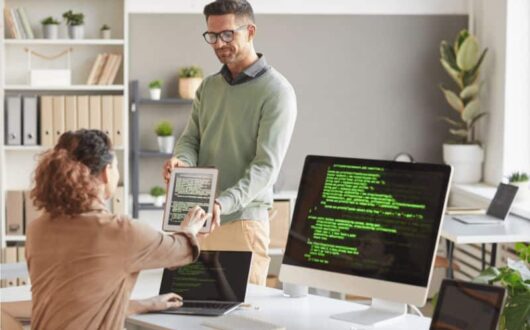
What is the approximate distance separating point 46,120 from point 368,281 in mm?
3640

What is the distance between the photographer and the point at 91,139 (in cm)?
230

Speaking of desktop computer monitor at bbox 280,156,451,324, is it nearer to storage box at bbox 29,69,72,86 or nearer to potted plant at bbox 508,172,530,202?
potted plant at bbox 508,172,530,202

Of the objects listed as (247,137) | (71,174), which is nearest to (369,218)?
(247,137)

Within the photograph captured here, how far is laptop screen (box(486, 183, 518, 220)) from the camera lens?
15.9 feet

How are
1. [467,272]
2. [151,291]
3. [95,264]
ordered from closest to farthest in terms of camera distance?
1. [95,264]
2. [151,291]
3. [467,272]

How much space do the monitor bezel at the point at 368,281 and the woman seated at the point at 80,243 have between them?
1.85 ft

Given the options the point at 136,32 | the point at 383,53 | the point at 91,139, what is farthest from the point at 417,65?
the point at 91,139

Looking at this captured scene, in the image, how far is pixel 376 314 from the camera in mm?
2617

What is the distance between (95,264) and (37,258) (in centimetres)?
15

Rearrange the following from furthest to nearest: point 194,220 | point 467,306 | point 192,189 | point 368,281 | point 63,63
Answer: point 63,63 < point 192,189 < point 194,220 < point 368,281 < point 467,306

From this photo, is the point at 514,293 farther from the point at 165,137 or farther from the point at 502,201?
the point at 165,137

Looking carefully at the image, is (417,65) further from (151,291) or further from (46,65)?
(151,291)

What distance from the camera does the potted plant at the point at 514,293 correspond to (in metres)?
2.24

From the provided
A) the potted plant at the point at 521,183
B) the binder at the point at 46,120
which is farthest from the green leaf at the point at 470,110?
the binder at the point at 46,120
